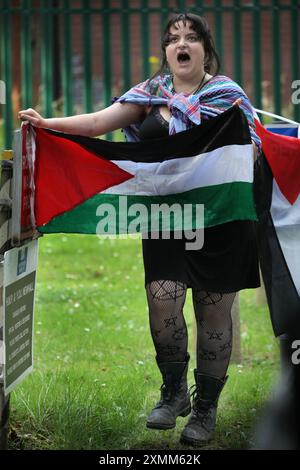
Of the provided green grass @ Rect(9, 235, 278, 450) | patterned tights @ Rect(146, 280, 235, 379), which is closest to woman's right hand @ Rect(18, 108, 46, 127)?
patterned tights @ Rect(146, 280, 235, 379)

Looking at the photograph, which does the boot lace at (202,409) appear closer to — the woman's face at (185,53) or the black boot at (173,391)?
the black boot at (173,391)

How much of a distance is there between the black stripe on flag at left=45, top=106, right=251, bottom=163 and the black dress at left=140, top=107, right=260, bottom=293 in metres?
0.13

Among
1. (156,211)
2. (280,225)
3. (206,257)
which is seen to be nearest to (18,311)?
(156,211)

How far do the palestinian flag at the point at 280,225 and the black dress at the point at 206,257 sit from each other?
0.19m

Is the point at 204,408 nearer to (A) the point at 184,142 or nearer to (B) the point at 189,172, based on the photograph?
(B) the point at 189,172

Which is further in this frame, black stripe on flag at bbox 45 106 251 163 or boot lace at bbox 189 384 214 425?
boot lace at bbox 189 384 214 425

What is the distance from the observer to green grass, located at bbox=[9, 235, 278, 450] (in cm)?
452

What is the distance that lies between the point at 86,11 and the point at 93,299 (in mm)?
3950

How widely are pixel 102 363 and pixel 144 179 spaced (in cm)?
212

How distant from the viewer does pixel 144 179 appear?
421 cm

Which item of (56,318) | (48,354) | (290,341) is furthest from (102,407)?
(56,318)

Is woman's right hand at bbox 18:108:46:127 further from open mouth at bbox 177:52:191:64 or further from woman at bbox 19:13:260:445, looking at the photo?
open mouth at bbox 177:52:191:64

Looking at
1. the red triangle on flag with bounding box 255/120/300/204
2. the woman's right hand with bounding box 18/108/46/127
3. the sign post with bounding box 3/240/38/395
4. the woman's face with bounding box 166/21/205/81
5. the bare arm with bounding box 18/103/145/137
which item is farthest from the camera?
the red triangle on flag with bounding box 255/120/300/204

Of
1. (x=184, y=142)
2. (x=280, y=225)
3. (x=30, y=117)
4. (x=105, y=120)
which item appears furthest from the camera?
(x=280, y=225)
